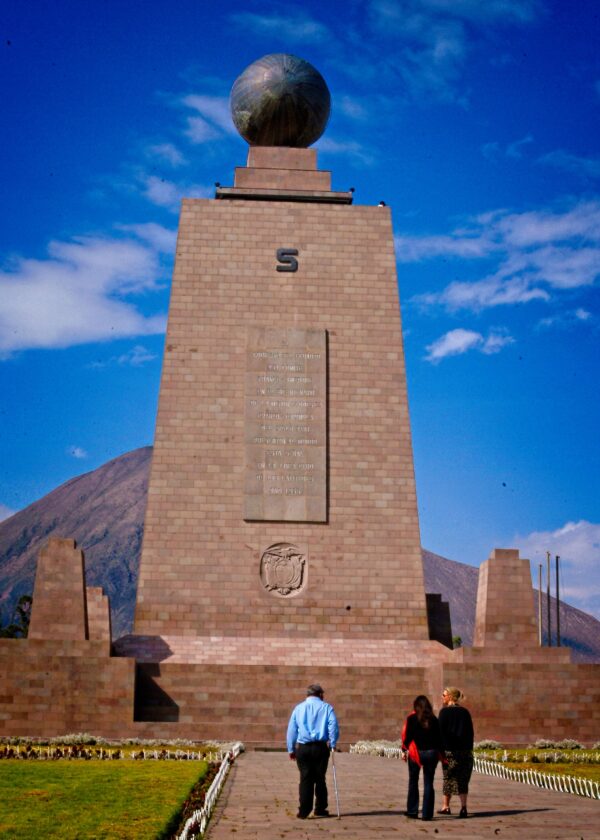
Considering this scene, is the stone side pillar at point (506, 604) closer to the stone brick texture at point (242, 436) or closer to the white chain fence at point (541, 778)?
the stone brick texture at point (242, 436)

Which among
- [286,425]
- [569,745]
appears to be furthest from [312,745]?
[286,425]

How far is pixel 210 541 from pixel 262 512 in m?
1.30

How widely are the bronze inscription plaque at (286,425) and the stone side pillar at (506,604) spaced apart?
4.01 metres

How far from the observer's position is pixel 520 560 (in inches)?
909

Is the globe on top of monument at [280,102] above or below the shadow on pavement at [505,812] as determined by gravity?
above

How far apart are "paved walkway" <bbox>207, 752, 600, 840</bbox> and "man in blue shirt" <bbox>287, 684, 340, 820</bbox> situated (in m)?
0.24

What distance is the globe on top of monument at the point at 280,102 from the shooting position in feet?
92.9

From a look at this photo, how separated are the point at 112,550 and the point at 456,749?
153m

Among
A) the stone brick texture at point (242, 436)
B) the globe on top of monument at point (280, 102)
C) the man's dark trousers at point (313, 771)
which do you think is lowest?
the man's dark trousers at point (313, 771)

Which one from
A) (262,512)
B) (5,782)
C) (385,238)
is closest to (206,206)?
(385,238)

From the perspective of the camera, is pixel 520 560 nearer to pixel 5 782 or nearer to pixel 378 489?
pixel 378 489

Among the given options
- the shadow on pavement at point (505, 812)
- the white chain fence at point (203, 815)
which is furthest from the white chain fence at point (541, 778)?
the white chain fence at point (203, 815)

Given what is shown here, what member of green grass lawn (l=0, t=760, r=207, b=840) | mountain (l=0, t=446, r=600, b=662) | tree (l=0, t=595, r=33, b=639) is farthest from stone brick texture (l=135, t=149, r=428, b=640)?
mountain (l=0, t=446, r=600, b=662)

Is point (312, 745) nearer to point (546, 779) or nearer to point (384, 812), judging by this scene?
point (384, 812)
